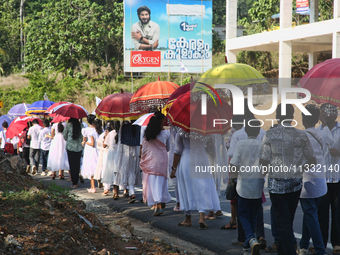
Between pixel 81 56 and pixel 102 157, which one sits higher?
pixel 81 56

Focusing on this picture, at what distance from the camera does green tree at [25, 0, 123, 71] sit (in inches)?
1496

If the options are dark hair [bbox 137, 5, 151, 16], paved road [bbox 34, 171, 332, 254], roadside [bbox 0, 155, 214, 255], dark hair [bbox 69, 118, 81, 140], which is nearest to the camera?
roadside [bbox 0, 155, 214, 255]

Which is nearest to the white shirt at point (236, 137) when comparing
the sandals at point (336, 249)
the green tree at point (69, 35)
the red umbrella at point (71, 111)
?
the sandals at point (336, 249)

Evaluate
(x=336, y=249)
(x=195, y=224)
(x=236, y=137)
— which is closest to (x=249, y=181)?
(x=236, y=137)

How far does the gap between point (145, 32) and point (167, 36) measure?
1.76m

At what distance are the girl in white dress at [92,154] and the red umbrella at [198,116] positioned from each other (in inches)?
190

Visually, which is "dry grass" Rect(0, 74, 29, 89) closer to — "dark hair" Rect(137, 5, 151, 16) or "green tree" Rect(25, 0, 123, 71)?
"green tree" Rect(25, 0, 123, 71)

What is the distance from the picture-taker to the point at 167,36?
104 ft

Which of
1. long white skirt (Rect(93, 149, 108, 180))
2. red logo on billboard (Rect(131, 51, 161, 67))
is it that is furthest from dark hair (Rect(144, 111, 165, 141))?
red logo on billboard (Rect(131, 51, 161, 67))

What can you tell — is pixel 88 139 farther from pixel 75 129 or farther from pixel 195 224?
pixel 195 224

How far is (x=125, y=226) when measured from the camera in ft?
21.2

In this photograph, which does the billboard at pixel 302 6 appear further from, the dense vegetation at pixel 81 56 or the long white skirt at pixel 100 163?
the long white skirt at pixel 100 163

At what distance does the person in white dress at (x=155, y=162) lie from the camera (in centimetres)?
815

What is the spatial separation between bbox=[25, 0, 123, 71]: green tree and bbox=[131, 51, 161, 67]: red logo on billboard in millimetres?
8503
